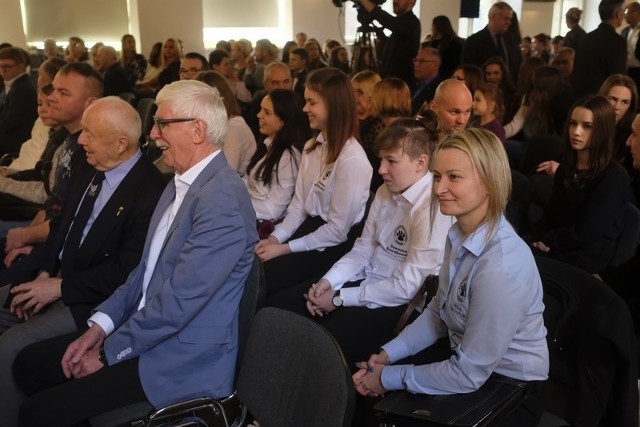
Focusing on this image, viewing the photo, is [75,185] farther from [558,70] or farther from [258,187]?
[558,70]

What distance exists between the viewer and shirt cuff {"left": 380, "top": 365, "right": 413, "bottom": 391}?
5.76 feet

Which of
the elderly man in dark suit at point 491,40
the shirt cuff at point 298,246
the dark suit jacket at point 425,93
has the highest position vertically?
the elderly man in dark suit at point 491,40

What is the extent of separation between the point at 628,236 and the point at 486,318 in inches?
57.4

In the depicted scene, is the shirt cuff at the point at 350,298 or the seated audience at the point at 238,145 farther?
the seated audience at the point at 238,145

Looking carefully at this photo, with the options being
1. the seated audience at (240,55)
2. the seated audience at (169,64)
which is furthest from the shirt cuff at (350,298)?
the seated audience at (240,55)

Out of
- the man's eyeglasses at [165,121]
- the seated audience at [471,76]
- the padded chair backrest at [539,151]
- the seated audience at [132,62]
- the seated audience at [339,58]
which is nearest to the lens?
the man's eyeglasses at [165,121]

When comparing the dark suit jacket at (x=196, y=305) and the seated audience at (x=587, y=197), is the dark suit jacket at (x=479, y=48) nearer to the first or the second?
the seated audience at (x=587, y=197)

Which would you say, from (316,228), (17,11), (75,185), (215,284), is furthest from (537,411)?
(17,11)

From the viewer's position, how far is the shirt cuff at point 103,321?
7.10ft

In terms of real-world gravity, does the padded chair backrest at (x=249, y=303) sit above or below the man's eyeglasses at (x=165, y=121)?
below

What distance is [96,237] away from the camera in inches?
95.0

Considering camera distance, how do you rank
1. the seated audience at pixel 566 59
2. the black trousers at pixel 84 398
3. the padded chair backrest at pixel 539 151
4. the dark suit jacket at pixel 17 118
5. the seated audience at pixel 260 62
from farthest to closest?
1. the seated audience at pixel 260 62
2. the seated audience at pixel 566 59
3. the dark suit jacket at pixel 17 118
4. the padded chair backrest at pixel 539 151
5. the black trousers at pixel 84 398

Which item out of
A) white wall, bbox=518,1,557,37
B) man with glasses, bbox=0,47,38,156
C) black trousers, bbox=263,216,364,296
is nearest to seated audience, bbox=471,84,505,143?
black trousers, bbox=263,216,364,296

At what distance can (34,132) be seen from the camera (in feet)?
14.2
